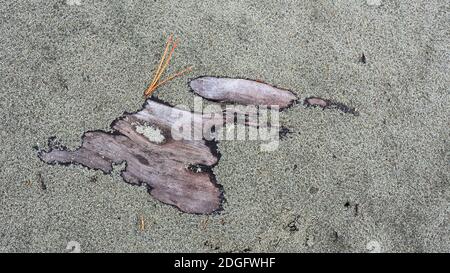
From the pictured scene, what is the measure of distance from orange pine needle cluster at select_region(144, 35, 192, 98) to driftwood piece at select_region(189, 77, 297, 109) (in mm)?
96

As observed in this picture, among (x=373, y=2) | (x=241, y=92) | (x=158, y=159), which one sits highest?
(x=373, y=2)

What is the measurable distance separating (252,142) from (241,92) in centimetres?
24

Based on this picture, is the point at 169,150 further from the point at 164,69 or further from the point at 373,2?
the point at 373,2

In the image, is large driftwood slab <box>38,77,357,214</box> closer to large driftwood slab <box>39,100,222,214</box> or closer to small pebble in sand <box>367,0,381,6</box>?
large driftwood slab <box>39,100,222,214</box>

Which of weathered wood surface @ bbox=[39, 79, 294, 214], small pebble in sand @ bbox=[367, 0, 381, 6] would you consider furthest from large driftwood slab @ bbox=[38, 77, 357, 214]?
small pebble in sand @ bbox=[367, 0, 381, 6]

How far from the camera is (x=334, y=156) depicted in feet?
6.35

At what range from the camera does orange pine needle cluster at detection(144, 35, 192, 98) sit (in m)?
2.00

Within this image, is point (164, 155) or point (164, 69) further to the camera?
point (164, 69)

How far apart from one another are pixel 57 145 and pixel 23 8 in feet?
2.32

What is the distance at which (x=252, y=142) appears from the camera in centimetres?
193

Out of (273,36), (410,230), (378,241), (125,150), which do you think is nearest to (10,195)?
(125,150)

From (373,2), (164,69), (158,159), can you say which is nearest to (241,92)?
(164,69)

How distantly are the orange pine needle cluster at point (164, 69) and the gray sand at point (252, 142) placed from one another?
0.10 ft
